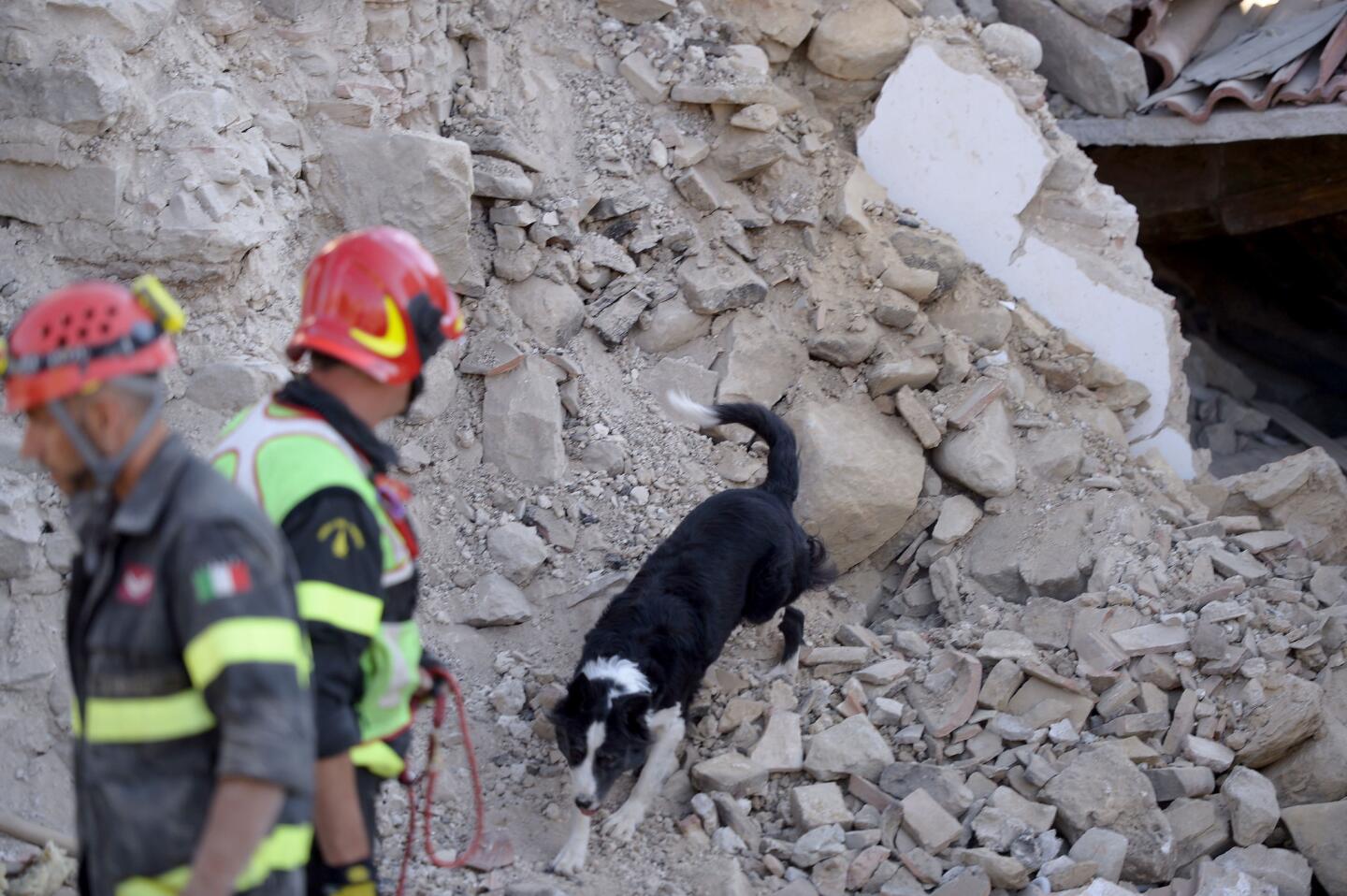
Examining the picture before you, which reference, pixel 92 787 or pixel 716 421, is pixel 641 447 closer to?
pixel 716 421

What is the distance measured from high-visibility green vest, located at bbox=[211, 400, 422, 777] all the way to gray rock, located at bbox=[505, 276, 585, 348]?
366cm

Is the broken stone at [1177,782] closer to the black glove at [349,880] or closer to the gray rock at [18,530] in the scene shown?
the black glove at [349,880]

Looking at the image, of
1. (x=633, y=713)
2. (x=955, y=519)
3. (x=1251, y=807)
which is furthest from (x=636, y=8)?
(x=1251, y=807)

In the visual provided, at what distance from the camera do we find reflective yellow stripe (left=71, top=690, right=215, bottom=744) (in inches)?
74.6

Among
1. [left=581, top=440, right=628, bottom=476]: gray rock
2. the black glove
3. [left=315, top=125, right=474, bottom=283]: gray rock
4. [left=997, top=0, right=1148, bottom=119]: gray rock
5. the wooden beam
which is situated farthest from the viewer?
the wooden beam

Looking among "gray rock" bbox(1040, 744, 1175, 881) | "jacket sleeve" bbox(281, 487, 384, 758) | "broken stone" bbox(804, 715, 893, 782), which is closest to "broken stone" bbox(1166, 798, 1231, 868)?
"gray rock" bbox(1040, 744, 1175, 881)

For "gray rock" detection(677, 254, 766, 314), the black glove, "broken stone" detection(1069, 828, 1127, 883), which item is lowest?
"broken stone" detection(1069, 828, 1127, 883)

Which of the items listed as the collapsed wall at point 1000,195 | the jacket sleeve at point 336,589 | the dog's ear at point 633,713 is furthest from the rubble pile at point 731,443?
the jacket sleeve at point 336,589

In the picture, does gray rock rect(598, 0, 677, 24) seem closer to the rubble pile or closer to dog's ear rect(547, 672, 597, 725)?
the rubble pile

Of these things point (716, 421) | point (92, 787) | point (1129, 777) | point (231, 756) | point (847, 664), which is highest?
point (231, 756)

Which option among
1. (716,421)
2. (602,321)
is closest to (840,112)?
(602,321)

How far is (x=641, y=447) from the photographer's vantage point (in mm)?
5984

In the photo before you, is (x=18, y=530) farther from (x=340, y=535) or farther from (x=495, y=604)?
(x=340, y=535)

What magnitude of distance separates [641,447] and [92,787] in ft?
13.7
